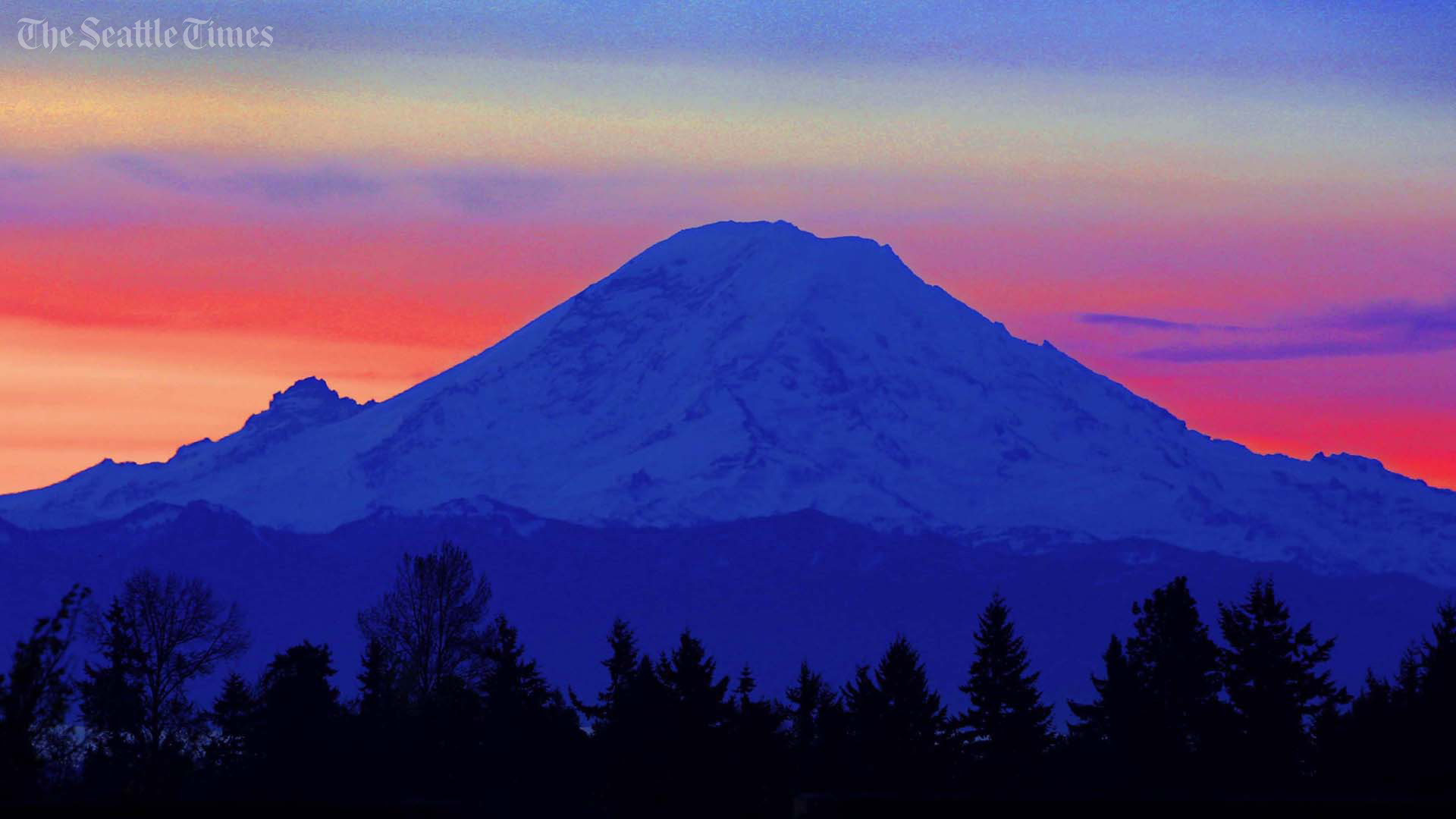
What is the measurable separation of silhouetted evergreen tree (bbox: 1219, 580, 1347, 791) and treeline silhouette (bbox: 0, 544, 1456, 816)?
10 cm

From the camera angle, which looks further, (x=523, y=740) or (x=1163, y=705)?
(x=523, y=740)

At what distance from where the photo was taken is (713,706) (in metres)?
80.9

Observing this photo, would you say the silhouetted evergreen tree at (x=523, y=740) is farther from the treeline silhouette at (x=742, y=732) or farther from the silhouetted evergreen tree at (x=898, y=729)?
the silhouetted evergreen tree at (x=898, y=729)

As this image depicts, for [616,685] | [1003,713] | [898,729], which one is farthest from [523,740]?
[1003,713]

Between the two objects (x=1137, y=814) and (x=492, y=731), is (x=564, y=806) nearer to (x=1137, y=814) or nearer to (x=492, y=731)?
(x=492, y=731)

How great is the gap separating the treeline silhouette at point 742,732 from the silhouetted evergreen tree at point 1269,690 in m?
0.10

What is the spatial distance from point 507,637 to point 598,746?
10180 millimetres

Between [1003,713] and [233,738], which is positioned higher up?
[233,738]

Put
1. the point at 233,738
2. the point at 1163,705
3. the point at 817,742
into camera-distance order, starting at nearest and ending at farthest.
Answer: the point at 1163,705, the point at 233,738, the point at 817,742

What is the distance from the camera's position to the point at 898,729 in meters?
85.2

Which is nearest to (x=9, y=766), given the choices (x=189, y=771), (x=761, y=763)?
(x=189, y=771)

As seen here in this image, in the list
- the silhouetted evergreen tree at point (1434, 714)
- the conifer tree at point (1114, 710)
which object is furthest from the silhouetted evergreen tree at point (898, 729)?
the silhouetted evergreen tree at point (1434, 714)

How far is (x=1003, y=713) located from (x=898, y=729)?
17.3ft

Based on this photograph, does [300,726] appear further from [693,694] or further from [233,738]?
[693,694]
